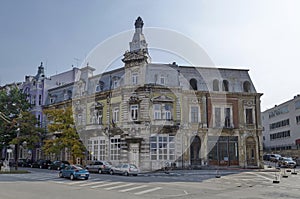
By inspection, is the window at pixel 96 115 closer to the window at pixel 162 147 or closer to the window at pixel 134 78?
the window at pixel 134 78

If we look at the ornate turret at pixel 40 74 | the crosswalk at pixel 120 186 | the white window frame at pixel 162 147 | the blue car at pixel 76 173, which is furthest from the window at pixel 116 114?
the ornate turret at pixel 40 74

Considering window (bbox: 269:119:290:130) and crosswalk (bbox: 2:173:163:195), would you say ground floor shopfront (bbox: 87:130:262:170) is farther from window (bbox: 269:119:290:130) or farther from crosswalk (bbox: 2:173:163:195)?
window (bbox: 269:119:290:130)

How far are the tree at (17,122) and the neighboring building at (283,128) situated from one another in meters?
48.7

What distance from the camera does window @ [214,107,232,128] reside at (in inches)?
1655

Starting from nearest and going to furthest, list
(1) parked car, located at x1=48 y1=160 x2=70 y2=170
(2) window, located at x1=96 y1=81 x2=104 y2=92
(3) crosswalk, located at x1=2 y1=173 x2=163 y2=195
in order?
(3) crosswalk, located at x1=2 y1=173 x2=163 y2=195, (1) parked car, located at x1=48 y1=160 x2=70 y2=170, (2) window, located at x1=96 y1=81 x2=104 y2=92

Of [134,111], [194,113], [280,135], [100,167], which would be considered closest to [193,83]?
[194,113]

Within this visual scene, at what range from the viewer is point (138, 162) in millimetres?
38688

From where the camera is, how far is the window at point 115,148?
4095 centimetres

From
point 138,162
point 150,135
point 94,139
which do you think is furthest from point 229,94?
point 94,139

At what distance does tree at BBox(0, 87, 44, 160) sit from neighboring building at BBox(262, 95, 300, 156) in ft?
160

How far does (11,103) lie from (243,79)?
114 ft

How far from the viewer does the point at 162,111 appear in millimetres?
40312

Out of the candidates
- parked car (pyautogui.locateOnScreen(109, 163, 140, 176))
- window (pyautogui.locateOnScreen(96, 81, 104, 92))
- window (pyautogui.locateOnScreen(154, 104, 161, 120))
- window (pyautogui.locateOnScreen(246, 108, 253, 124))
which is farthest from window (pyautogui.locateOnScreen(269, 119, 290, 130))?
parked car (pyautogui.locateOnScreen(109, 163, 140, 176))

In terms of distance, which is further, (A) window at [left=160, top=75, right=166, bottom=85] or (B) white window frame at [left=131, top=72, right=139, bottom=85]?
(B) white window frame at [left=131, top=72, right=139, bottom=85]
